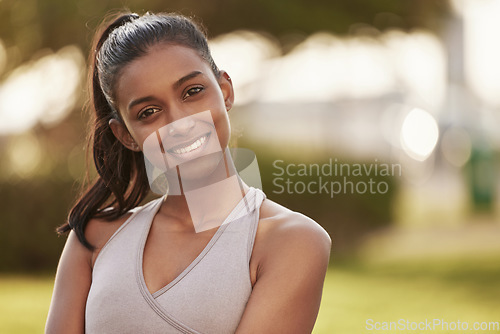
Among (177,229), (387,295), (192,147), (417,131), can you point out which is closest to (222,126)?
(192,147)

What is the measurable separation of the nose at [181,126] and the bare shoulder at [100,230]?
33cm

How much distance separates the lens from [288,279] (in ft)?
4.54

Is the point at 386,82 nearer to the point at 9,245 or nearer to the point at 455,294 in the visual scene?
the point at 455,294

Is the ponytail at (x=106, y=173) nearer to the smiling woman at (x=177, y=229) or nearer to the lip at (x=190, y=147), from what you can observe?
the smiling woman at (x=177, y=229)

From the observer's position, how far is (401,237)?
281 inches

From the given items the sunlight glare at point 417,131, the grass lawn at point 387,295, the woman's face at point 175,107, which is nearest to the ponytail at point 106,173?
the woman's face at point 175,107

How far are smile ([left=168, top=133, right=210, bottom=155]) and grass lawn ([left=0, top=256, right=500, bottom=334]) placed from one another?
2987mm

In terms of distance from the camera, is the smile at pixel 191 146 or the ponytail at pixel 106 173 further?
the ponytail at pixel 106 173

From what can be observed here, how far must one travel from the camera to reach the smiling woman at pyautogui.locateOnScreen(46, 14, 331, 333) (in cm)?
139

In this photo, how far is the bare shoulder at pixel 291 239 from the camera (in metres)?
1.42

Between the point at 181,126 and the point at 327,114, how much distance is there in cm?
506

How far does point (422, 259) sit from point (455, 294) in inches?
54.5

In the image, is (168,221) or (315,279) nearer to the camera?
(315,279)

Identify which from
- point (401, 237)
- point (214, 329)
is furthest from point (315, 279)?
point (401, 237)
